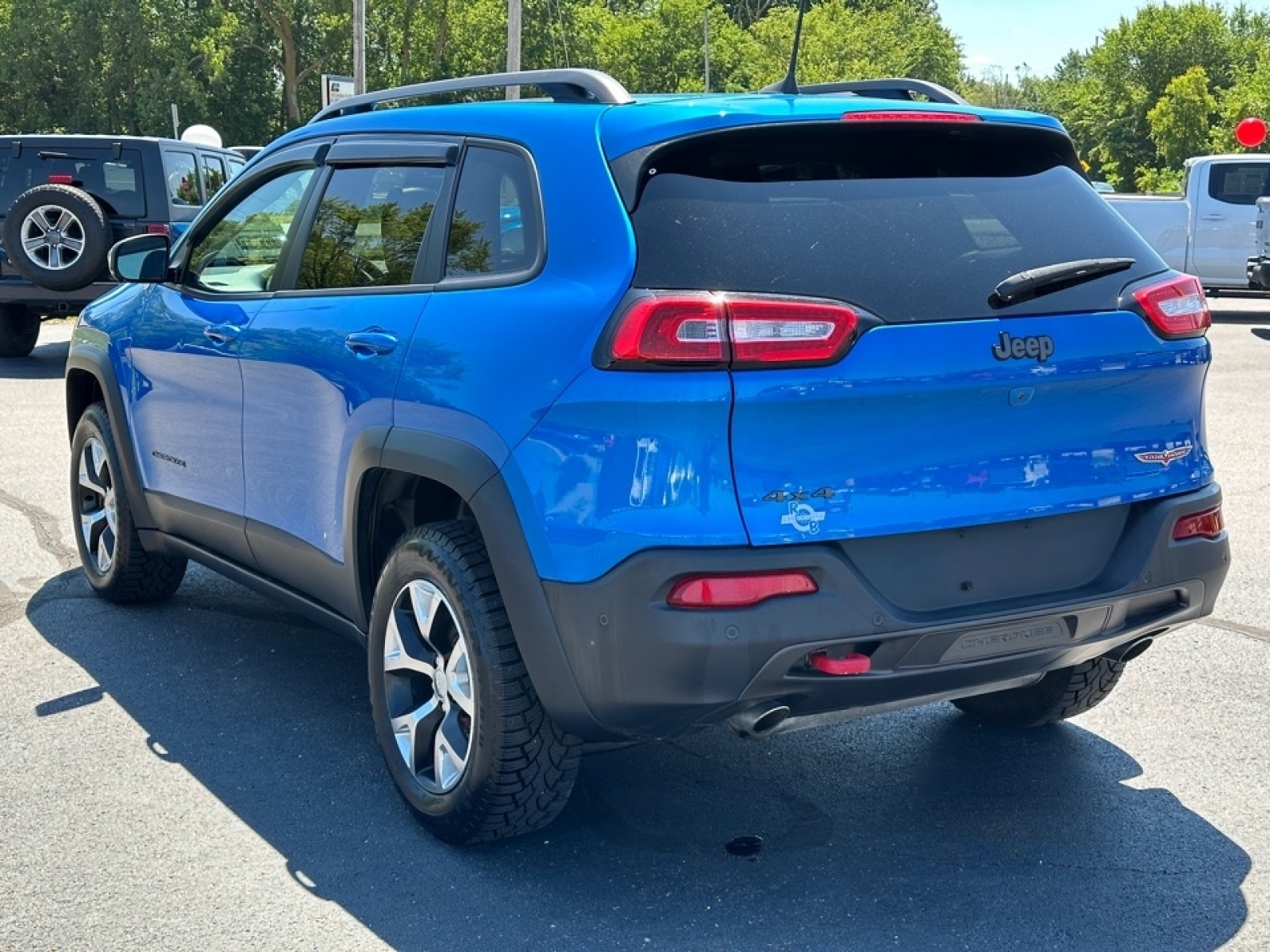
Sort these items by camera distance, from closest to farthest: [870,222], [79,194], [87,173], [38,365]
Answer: [870,222], [79,194], [87,173], [38,365]

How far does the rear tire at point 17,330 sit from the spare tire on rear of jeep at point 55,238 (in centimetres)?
184

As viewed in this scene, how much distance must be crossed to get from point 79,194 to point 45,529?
596 centimetres

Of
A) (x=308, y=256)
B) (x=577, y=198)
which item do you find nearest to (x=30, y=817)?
(x=308, y=256)

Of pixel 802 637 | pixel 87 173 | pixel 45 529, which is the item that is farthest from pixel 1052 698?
pixel 87 173

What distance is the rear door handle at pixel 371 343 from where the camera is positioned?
3.98m

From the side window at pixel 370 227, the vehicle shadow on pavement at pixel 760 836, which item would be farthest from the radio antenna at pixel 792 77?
the vehicle shadow on pavement at pixel 760 836

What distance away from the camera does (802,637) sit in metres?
3.24

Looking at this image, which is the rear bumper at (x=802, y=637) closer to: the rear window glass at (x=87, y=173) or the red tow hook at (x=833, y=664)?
the red tow hook at (x=833, y=664)

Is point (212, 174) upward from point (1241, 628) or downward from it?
upward

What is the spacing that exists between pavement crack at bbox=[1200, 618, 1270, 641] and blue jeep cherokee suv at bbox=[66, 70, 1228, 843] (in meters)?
2.02

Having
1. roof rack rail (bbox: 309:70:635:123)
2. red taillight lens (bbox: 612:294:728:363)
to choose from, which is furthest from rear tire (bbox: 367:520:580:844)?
roof rack rail (bbox: 309:70:635:123)

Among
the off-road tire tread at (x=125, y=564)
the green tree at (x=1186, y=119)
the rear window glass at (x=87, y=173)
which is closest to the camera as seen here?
the off-road tire tread at (x=125, y=564)

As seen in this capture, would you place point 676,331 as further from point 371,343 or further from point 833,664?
point 371,343

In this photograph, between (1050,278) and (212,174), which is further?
(212,174)
